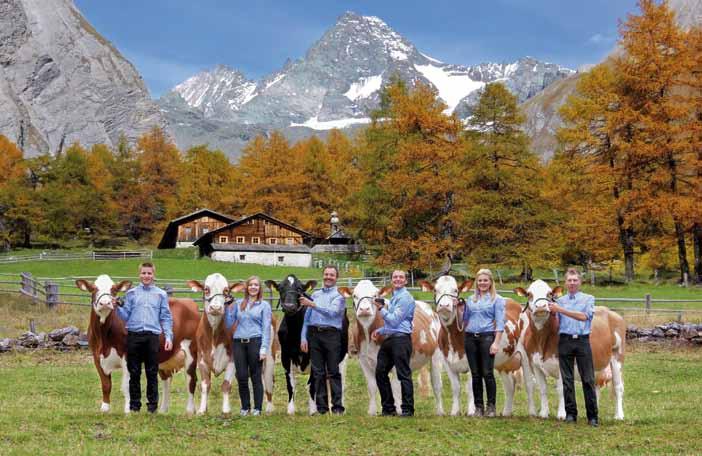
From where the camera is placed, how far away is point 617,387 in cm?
Result: 1066

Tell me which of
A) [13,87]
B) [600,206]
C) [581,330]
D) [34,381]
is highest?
[13,87]

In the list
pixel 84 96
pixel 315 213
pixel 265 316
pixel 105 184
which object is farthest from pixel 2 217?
pixel 84 96

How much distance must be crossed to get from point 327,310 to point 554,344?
3.38 m

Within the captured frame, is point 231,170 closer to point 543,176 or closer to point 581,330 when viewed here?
point 543,176

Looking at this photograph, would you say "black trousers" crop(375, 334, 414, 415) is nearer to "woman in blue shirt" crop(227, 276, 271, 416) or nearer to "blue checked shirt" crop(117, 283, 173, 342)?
"woman in blue shirt" crop(227, 276, 271, 416)

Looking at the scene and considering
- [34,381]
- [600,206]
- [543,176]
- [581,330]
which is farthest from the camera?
[543,176]

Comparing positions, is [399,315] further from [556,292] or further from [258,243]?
[258,243]

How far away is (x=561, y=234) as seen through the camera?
3744 centimetres

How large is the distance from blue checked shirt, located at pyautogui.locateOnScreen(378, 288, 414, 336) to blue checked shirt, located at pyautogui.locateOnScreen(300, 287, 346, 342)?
70 cm

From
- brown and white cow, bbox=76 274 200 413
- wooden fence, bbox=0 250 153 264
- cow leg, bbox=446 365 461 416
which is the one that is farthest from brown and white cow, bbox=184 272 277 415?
wooden fence, bbox=0 250 153 264

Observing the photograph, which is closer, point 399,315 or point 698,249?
point 399,315

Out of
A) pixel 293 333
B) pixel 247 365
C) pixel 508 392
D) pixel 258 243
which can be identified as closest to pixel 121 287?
pixel 247 365

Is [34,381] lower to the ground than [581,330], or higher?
lower

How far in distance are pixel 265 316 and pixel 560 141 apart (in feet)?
99.8
